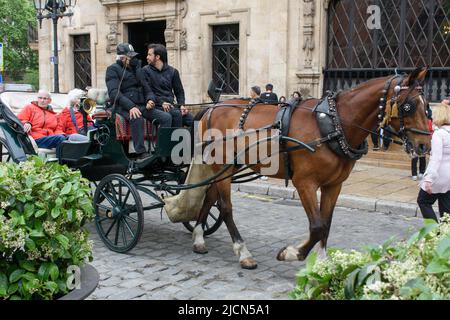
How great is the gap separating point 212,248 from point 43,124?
3.08 metres

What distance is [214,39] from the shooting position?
16344 mm

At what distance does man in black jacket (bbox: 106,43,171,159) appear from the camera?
20.5ft

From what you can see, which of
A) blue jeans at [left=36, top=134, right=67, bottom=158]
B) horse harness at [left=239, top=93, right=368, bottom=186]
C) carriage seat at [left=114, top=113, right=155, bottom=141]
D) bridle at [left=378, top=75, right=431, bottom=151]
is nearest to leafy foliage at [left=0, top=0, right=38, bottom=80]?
blue jeans at [left=36, top=134, right=67, bottom=158]

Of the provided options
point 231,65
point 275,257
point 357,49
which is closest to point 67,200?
point 275,257

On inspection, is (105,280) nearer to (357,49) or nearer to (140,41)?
(357,49)

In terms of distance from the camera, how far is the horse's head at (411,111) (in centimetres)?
482

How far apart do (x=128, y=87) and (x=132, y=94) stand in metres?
0.10

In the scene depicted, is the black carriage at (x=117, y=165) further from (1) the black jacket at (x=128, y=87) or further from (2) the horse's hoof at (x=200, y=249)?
(2) the horse's hoof at (x=200, y=249)

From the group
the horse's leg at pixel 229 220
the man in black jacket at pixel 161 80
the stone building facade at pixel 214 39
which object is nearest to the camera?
the horse's leg at pixel 229 220

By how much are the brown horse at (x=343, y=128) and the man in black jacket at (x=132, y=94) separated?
136 centimetres

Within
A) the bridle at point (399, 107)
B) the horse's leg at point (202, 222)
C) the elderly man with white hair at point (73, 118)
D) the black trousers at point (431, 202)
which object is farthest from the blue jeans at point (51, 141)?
the black trousers at point (431, 202)

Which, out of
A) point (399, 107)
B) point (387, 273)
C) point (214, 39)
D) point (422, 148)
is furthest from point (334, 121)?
point (214, 39)

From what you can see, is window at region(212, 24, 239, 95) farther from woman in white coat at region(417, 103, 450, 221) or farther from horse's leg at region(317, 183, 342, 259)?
horse's leg at region(317, 183, 342, 259)

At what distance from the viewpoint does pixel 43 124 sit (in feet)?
24.4
